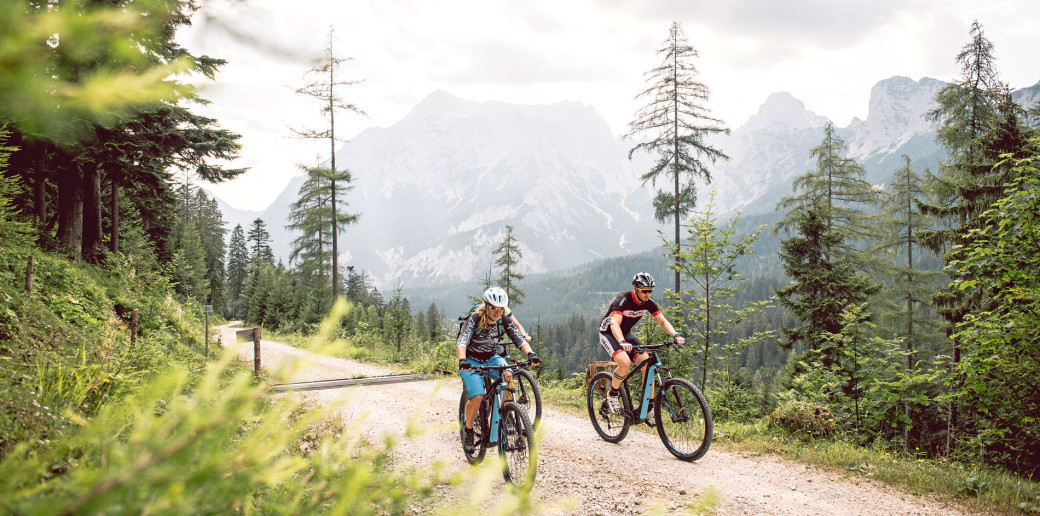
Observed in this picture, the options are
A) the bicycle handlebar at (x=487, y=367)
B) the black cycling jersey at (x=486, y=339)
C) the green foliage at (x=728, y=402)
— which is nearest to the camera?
the bicycle handlebar at (x=487, y=367)

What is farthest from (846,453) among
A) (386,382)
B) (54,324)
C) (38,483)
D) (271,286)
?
(271,286)

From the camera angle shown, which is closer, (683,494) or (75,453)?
(75,453)

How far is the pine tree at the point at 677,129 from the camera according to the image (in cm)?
2064

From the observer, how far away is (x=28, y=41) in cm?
94

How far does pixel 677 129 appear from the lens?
21062mm

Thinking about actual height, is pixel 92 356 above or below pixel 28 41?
below

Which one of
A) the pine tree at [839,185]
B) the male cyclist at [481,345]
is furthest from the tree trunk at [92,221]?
the pine tree at [839,185]

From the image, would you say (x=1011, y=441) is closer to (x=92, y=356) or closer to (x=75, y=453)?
(x=75, y=453)

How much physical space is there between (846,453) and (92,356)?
9696mm

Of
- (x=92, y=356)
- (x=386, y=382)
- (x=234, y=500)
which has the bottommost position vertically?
(x=386, y=382)

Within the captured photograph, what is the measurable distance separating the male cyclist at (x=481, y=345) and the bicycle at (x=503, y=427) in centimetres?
9

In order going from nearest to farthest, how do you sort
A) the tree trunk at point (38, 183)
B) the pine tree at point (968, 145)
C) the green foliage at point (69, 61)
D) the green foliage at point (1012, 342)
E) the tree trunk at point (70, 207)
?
the green foliage at point (69, 61)
the green foliage at point (1012, 342)
the tree trunk at point (38, 183)
the tree trunk at point (70, 207)
the pine tree at point (968, 145)

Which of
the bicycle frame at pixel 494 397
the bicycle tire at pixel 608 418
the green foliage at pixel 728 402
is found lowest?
the green foliage at pixel 728 402

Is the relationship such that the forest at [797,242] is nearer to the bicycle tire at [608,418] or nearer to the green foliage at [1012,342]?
the green foliage at [1012,342]
